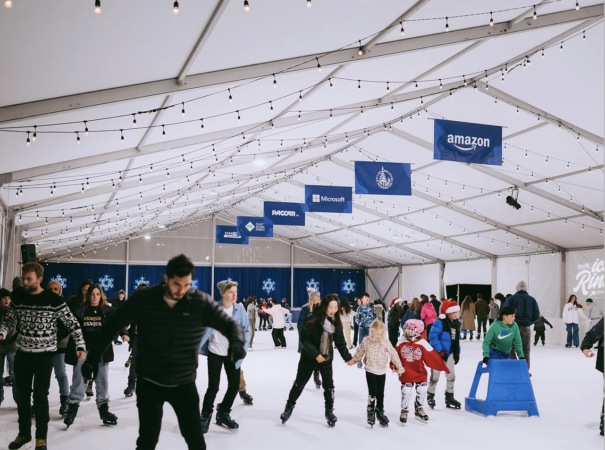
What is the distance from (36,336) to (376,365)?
2910mm

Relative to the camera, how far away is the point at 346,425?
17.5 feet

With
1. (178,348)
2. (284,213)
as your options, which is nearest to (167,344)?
(178,348)

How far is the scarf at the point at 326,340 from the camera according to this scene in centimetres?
521

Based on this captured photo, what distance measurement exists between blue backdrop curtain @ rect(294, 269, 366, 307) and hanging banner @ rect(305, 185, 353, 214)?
17.3 metres

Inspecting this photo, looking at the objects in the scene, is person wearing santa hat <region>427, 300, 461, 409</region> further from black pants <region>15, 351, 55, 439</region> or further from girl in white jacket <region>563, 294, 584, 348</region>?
girl in white jacket <region>563, 294, 584, 348</region>

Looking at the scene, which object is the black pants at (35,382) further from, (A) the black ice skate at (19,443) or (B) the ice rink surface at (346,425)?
(B) the ice rink surface at (346,425)

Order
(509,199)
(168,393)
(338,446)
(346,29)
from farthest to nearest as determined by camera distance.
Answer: (509,199) < (346,29) < (338,446) < (168,393)

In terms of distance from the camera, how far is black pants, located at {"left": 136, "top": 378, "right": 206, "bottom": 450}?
2.78 metres

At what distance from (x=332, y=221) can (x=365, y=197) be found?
4.31 metres

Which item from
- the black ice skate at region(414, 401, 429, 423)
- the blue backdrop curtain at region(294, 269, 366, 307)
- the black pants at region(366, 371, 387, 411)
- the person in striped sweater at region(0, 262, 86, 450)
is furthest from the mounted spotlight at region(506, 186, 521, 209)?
the blue backdrop curtain at region(294, 269, 366, 307)

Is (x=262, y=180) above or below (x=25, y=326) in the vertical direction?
above

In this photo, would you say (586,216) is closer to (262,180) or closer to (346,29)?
(262,180)

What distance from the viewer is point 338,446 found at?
15.1ft

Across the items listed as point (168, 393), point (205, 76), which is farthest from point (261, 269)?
point (168, 393)
